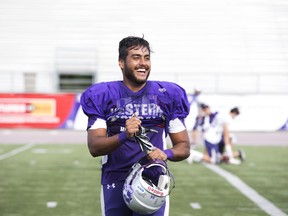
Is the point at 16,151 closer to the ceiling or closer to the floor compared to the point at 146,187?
closer to the floor

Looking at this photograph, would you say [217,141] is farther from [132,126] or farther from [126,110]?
[132,126]

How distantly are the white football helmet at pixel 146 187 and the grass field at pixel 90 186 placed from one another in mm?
4020

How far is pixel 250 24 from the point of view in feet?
101

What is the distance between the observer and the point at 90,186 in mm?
10633

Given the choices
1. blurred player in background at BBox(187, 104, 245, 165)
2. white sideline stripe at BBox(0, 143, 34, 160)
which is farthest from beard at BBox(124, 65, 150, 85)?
white sideline stripe at BBox(0, 143, 34, 160)

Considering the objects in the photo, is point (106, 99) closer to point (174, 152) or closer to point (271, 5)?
point (174, 152)

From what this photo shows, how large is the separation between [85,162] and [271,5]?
19309 mm

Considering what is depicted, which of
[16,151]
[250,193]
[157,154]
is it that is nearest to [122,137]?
[157,154]

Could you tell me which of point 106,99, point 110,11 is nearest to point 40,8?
point 110,11

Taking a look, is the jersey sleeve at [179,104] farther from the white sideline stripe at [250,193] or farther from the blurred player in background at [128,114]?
the white sideline stripe at [250,193]

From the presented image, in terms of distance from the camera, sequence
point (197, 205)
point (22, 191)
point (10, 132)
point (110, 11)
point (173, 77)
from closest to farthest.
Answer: point (197, 205)
point (22, 191)
point (10, 132)
point (173, 77)
point (110, 11)

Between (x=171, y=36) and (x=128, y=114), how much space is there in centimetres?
2619

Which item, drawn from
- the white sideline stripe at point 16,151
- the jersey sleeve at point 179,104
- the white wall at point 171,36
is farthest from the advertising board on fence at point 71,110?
the jersey sleeve at point 179,104

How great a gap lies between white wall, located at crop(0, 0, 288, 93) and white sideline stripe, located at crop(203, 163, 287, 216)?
630 inches
